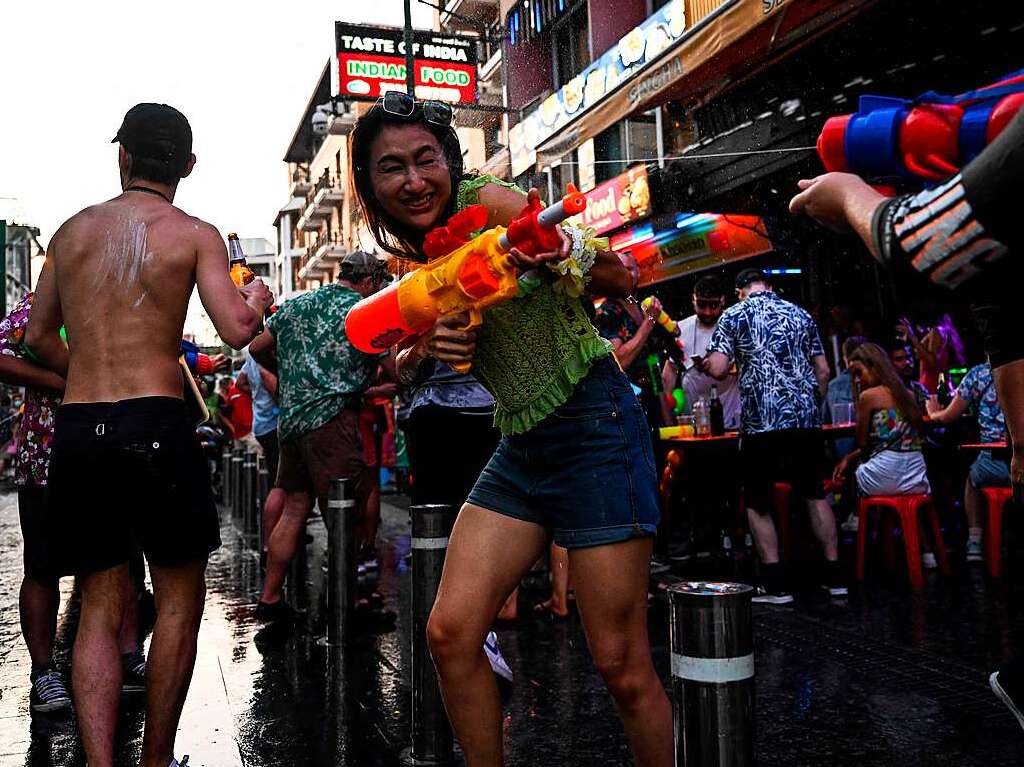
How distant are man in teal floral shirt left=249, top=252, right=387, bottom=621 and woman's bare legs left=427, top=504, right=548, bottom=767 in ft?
10.0

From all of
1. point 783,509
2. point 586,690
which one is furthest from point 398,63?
point 586,690

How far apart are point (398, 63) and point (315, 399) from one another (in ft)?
49.0

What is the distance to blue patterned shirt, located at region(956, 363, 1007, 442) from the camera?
6.19 metres

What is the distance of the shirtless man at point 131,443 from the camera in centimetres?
283

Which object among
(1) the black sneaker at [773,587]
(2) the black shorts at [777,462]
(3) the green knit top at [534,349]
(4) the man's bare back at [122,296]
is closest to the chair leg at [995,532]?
(2) the black shorts at [777,462]

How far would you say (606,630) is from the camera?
2.27 meters

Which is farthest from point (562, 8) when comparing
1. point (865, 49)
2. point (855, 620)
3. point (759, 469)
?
point (855, 620)

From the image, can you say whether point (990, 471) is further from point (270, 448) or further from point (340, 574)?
point (270, 448)

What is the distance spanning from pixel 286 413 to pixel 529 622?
1.83 metres

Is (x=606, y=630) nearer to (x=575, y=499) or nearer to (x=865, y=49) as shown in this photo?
(x=575, y=499)

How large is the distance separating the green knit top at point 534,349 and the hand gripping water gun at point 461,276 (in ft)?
0.47

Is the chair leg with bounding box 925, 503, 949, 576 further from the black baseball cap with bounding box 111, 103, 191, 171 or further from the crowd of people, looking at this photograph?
the black baseball cap with bounding box 111, 103, 191, 171

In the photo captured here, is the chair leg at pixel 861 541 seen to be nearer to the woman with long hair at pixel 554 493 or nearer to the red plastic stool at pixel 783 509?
the red plastic stool at pixel 783 509

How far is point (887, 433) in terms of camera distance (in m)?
6.40
